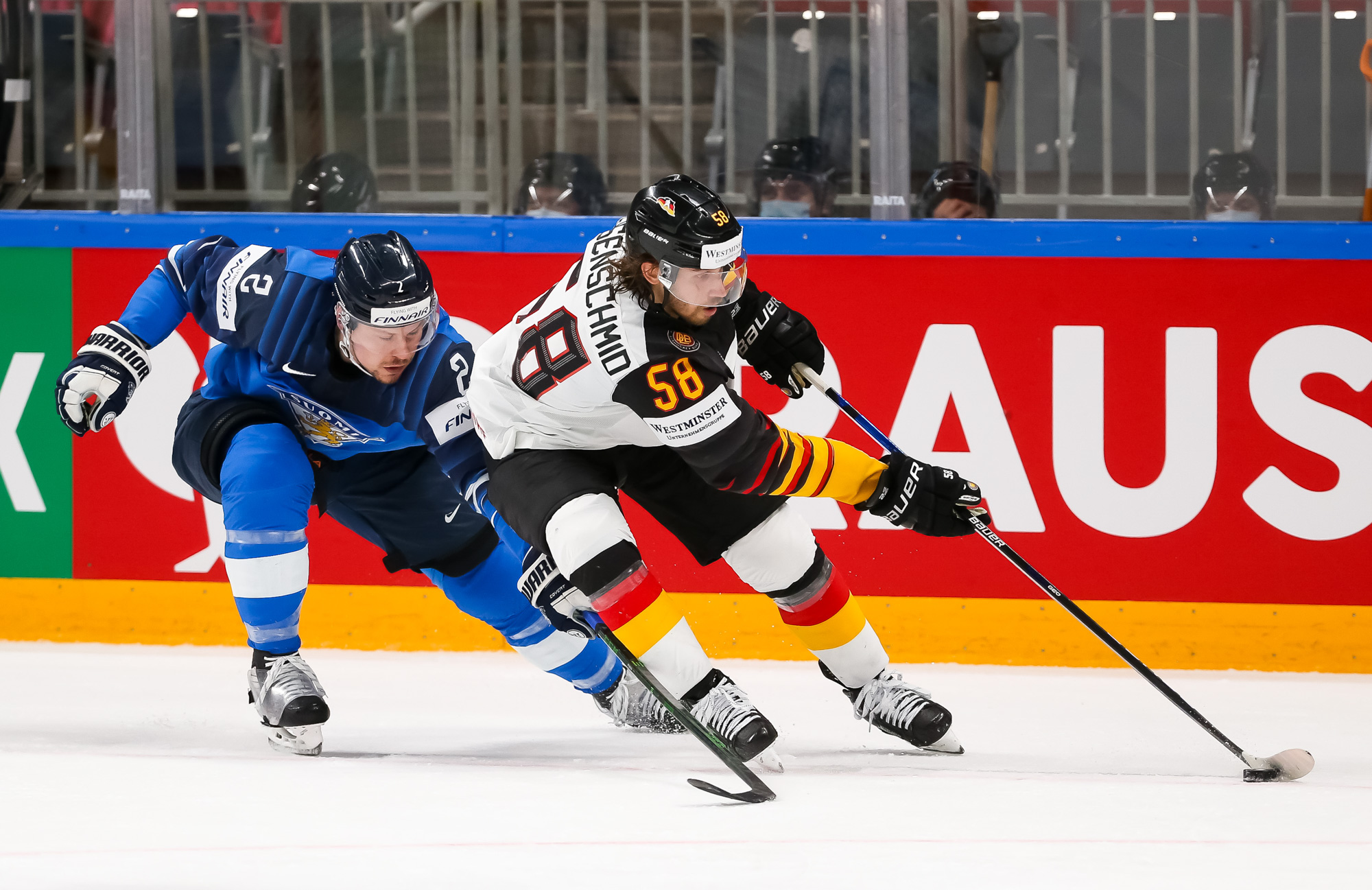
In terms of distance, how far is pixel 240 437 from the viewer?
3.14 m

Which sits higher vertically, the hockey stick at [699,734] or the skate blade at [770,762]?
the hockey stick at [699,734]

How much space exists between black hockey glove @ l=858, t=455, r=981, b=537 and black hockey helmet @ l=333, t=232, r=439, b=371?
0.99 metres

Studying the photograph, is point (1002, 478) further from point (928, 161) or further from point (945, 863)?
point (945, 863)

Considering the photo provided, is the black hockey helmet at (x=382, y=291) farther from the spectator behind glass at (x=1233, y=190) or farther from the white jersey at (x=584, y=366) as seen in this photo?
the spectator behind glass at (x=1233, y=190)

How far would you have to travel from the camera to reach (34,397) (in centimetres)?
437

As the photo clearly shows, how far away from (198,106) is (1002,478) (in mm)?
2647

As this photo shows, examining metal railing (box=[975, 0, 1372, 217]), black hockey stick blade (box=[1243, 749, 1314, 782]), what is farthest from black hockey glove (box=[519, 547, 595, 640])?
metal railing (box=[975, 0, 1372, 217])

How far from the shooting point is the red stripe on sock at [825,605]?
314 cm

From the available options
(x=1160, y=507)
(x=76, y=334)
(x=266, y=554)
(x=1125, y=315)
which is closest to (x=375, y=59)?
(x=76, y=334)

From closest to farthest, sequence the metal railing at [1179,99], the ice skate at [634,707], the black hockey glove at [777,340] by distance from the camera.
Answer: the black hockey glove at [777,340] < the ice skate at [634,707] < the metal railing at [1179,99]

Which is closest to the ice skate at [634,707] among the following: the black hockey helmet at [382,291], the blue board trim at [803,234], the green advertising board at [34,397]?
the black hockey helmet at [382,291]

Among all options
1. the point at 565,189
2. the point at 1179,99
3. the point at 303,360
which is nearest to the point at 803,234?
the point at 565,189

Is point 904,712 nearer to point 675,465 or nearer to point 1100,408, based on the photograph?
point 675,465

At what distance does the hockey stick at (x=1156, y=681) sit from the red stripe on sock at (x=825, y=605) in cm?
31
